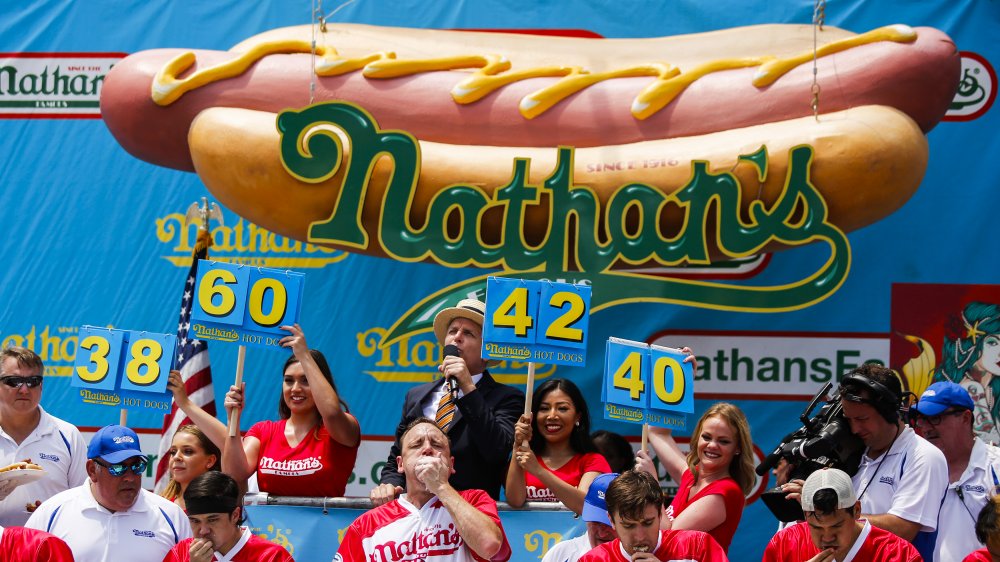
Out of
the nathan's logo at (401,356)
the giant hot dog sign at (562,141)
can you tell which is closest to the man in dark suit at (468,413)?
the giant hot dog sign at (562,141)

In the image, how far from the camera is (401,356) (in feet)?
22.2

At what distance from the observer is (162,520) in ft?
14.5

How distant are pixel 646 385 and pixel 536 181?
6.34 ft

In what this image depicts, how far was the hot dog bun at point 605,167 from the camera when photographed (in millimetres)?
6031

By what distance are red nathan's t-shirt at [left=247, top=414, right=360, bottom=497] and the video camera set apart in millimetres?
1658

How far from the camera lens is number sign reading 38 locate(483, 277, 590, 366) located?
4711mm

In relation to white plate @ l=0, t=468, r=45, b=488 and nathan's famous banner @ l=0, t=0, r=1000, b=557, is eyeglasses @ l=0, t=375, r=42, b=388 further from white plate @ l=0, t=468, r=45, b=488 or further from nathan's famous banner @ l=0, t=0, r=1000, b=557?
nathan's famous banner @ l=0, t=0, r=1000, b=557

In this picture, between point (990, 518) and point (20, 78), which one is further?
point (20, 78)

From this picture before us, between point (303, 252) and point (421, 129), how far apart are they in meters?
0.96

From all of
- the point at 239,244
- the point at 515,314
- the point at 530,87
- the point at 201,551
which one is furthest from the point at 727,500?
the point at 239,244

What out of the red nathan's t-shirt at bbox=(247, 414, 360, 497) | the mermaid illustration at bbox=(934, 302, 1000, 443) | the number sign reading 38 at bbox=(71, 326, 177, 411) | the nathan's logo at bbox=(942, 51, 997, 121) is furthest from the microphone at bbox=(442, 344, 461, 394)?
the nathan's logo at bbox=(942, 51, 997, 121)

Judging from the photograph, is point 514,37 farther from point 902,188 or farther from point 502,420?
point 502,420

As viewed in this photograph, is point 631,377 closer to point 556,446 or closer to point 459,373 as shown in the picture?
point 556,446

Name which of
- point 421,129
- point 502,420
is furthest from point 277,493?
point 421,129
